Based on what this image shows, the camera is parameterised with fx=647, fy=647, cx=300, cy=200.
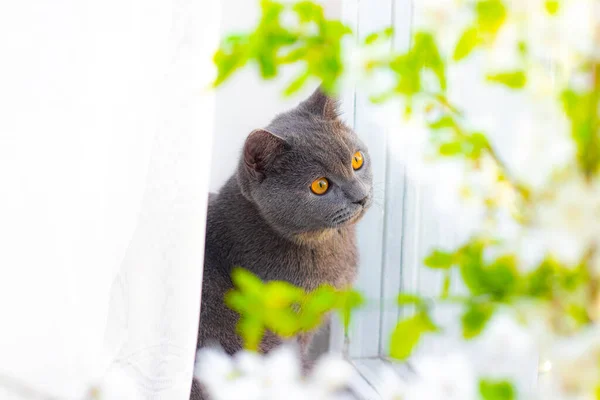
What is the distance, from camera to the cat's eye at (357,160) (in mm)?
1188

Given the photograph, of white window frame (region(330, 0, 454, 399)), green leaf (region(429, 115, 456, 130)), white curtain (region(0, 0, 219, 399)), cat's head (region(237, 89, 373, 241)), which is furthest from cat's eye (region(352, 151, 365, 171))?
green leaf (region(429, 115, 456, 130))

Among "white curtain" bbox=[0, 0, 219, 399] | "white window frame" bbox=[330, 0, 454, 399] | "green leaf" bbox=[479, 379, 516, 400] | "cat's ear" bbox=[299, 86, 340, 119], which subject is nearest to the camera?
"green leaf" bbox=[479, 379, 516, 400]


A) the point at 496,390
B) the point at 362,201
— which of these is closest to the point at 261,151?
the point at 362,201

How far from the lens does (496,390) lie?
332 mm

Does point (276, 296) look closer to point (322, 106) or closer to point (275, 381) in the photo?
point (275, 381)

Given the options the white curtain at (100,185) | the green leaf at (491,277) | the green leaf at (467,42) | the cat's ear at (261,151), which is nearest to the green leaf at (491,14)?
the green leaf at (467,42)

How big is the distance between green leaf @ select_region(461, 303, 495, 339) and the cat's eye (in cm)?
83

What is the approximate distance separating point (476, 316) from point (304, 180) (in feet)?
2.61

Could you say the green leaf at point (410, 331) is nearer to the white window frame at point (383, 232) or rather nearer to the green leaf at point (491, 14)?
the green leaf at point (491, 14)

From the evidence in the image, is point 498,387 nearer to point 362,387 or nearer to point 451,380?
point 451,380

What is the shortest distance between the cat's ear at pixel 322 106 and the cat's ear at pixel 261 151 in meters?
0.12

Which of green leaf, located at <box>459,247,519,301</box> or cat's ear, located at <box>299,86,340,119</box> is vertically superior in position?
cat's ear, located at <box>299,86,340,119</box>

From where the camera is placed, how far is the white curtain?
89 centimetres

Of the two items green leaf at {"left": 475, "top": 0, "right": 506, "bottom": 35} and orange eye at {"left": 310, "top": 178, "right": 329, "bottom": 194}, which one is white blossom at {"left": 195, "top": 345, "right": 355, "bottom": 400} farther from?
orange eye at {"left": 310, "top": 178, "right": 329, "bottom": 194}
